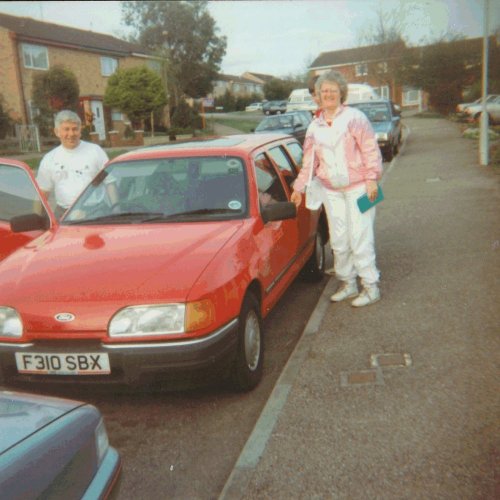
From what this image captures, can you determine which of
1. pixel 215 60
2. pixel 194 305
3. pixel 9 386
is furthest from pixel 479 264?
pixel 215 60

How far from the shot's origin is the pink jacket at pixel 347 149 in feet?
17.9

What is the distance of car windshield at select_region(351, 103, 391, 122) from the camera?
20328mm

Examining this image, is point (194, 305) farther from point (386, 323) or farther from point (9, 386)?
point (386, 323)

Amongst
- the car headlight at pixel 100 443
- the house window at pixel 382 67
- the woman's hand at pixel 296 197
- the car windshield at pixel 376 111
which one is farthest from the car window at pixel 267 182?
the house window at pixel 382 67

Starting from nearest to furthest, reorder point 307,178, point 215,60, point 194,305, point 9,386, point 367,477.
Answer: point 367,477 < point 194,305 < point 9,386 < point 307,178 < point 215,60

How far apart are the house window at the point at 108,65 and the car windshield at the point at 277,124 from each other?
978 inches

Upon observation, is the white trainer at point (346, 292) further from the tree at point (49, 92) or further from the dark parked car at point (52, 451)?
Answer: the tree at point (49, 92)

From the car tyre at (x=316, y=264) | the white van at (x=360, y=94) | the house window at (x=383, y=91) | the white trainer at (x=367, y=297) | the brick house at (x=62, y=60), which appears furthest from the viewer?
the house window at (x=383, y=91)

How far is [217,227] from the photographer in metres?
4.64

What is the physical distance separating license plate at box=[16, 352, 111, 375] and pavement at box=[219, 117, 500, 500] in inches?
37.1

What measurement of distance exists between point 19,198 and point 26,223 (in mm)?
510

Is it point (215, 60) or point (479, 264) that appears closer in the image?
point (479, 264)

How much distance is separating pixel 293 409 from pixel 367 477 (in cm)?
86

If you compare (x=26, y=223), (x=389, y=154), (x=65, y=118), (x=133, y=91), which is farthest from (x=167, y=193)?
(x=133, y=91)
